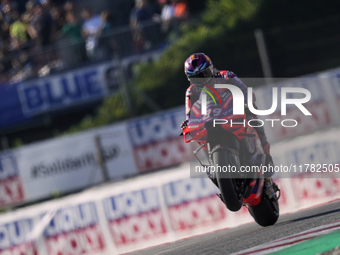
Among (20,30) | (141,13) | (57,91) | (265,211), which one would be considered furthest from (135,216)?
(20,30)

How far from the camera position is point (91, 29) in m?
13.3

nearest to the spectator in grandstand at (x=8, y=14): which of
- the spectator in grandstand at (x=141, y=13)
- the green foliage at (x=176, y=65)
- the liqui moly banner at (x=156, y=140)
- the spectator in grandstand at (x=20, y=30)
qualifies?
the spectator in grandstand at (x=20, y=30)

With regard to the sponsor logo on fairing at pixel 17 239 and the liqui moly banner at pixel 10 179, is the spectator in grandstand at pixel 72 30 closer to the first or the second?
the liqui moly banner at pixel 10 179

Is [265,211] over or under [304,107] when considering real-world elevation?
under

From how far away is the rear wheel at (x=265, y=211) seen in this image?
6.11 m

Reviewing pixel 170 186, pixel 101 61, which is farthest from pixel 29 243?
pixel 101 61

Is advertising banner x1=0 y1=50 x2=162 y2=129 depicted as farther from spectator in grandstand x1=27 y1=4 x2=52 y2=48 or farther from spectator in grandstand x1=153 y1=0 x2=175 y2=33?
spectator in grandstand x1=27 y1=4 x2=52 y2=48

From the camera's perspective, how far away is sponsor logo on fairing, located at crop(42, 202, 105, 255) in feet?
25.2

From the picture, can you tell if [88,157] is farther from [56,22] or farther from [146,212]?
[56,22]

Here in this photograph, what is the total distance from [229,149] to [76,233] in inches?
126

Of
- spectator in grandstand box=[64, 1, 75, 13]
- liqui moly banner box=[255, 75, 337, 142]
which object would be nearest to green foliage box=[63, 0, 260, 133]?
liqui moly banner box=[255, 75, 337, 142]

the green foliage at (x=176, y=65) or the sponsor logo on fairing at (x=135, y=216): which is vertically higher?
the green foliage at (x=176, y=65)

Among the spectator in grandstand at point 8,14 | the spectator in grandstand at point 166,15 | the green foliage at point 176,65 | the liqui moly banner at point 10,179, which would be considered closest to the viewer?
the liqui moly banner at point 10,179

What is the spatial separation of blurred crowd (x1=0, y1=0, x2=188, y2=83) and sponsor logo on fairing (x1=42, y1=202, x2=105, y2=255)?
4964 millimetres
